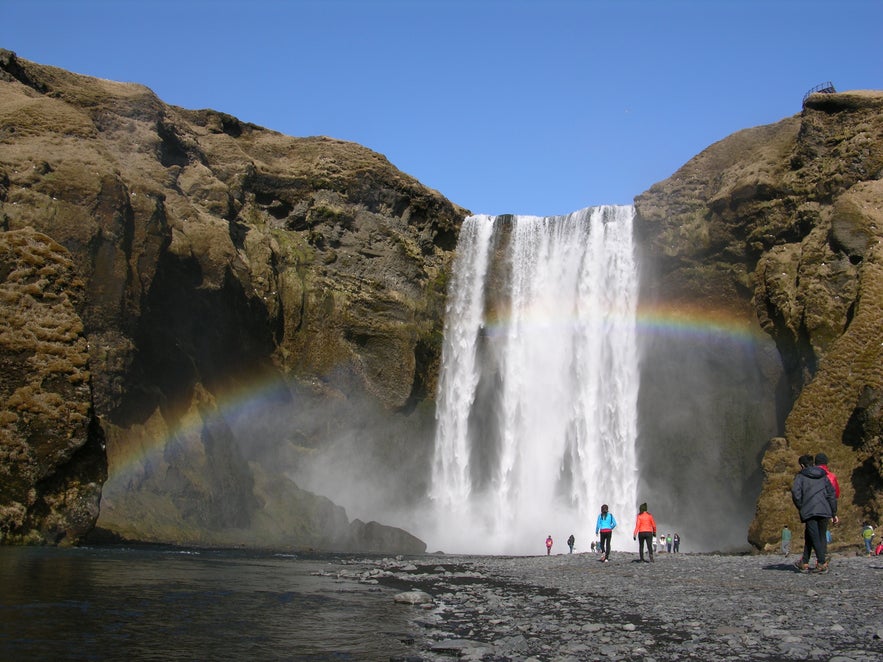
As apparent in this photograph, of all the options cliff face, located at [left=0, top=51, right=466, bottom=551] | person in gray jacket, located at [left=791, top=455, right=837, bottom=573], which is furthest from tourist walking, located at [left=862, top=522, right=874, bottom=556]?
cliff face, located at [left=0, top=51, right=466, bottom=551]

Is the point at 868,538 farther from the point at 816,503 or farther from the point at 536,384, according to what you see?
the point at 536,384

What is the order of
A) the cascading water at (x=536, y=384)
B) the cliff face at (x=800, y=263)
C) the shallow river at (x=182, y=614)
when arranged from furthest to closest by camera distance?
the cascading water at (x=536, y=384), the cliff face at (x=800, y=263), the shallow river at (x=182, y=614)

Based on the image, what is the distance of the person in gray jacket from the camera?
13953mm

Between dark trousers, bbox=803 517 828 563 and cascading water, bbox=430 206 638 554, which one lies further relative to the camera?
cascading water, bbox=430 206 638 554

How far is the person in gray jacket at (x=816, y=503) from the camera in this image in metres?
14.0

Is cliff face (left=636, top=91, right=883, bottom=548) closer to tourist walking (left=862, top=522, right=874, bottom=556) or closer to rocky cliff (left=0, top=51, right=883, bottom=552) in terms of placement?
rocky cliff (left=0, top=51, right=883, bottom=552)

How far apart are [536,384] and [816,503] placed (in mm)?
34603

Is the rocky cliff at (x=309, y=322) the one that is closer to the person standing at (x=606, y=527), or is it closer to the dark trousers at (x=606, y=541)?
the dark trousers at (x=606, y=541)

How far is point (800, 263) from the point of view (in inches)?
1401

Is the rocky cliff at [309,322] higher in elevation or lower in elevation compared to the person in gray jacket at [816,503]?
higher

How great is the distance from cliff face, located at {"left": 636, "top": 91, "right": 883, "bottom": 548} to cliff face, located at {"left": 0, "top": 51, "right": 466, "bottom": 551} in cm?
1579

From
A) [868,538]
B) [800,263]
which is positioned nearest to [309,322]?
[800,263]

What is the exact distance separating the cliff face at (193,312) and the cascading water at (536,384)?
92.9 inches

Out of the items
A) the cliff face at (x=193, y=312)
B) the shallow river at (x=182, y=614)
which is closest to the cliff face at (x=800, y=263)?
the cliff face at (x=193, y=312)
